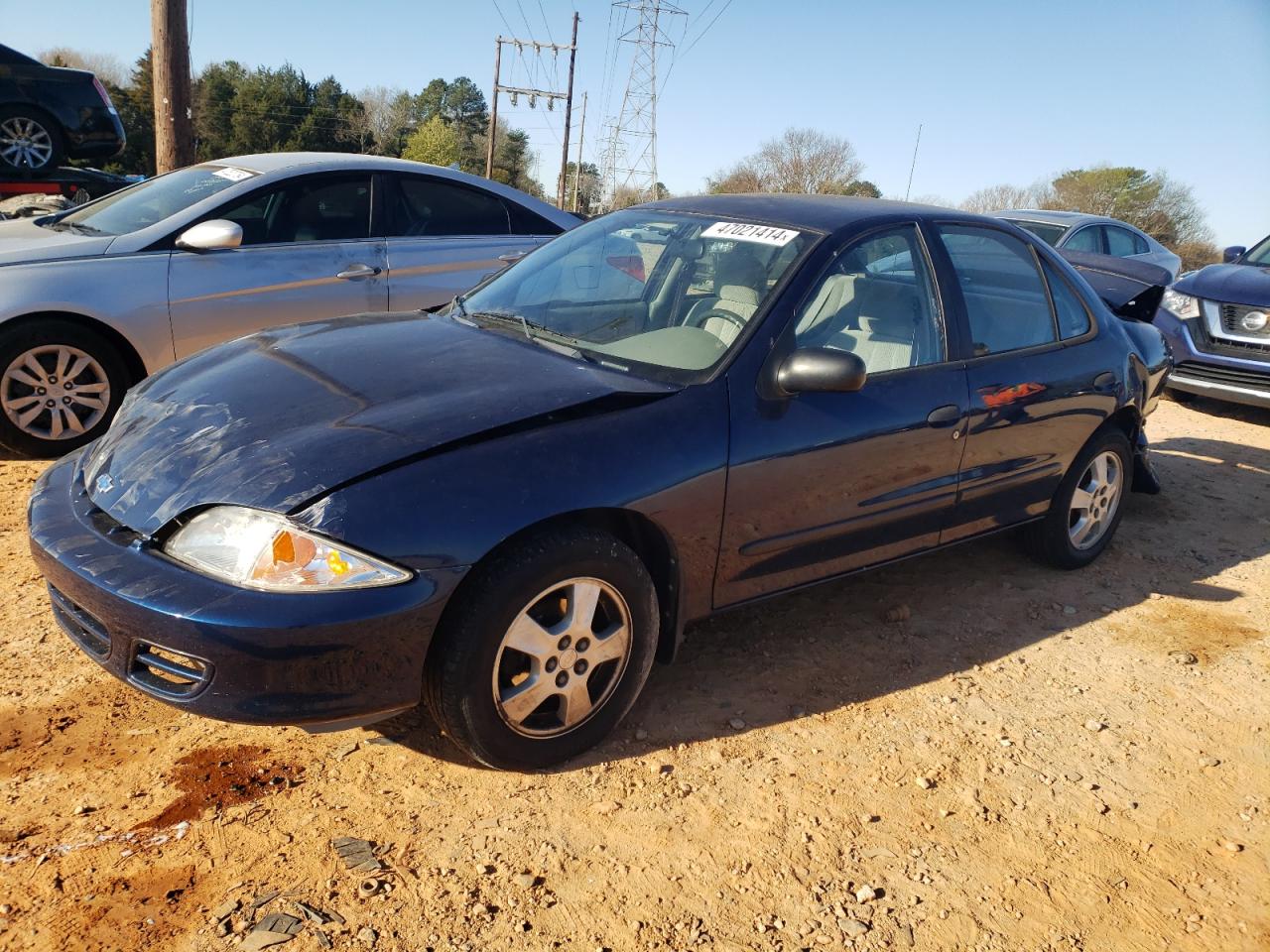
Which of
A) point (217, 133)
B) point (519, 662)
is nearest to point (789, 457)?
point (519, 662)

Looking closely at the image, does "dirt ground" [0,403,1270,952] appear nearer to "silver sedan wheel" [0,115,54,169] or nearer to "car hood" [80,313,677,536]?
"car hood" [80,313,677,536]

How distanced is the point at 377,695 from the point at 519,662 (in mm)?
425

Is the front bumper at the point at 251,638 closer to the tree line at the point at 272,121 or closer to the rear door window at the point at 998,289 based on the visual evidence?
the rear door window at the point at 998,289

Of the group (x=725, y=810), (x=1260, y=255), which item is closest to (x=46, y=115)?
(x=725, y=810)

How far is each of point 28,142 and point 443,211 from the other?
25.9ft

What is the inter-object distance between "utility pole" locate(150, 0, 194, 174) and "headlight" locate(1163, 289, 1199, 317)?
9.40 metres

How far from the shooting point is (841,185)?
3856 centimetres

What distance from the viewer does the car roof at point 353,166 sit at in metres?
5.53

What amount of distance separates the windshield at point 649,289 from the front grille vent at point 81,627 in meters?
1.60

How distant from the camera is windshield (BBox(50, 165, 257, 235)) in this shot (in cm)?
534

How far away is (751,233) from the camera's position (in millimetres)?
3477

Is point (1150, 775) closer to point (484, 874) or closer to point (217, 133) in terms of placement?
point (484, 874)

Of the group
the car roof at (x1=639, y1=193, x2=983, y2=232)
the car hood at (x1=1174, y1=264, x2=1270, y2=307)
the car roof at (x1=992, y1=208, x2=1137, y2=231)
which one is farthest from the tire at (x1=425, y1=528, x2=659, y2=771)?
the car roof at (x1=992, y1=208, x2=1137, y2=231)

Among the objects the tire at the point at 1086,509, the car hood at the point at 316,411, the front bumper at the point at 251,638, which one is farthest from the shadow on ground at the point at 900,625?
the car hood at the point at 316,411
